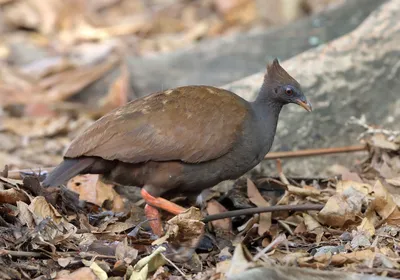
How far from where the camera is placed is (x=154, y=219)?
17.2 feet

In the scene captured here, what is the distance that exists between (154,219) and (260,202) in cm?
93

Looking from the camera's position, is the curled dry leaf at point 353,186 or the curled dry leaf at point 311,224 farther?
the curled dry leaf at point 353,186

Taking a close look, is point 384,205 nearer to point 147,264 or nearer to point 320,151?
point 320,151

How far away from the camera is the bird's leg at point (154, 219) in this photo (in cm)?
521

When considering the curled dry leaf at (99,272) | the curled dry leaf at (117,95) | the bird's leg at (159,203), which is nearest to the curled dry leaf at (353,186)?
the bird's leg at (159,203)

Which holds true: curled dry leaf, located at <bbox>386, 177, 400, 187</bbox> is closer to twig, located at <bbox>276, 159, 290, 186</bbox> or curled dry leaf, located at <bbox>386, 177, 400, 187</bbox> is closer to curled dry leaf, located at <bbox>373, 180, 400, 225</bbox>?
curled dry leaf, located at <bbox>373, 180, 400, 225</bbox>

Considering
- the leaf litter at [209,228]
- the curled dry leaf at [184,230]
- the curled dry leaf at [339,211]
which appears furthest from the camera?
the curled dry leaf at [339,211]

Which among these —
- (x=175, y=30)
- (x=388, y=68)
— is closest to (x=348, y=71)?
(x=388, y=68)

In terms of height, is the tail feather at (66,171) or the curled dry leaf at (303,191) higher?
the tail feather at (66,171)

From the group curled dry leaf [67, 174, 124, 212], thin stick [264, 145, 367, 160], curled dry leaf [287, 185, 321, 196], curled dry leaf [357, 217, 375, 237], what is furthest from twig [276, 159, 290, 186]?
curled dry leaf [67, 174, 124, 212]

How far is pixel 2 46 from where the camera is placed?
12.7 metres

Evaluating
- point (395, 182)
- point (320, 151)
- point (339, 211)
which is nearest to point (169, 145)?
point (339, 211)

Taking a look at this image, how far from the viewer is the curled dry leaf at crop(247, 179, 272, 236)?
17.5ft

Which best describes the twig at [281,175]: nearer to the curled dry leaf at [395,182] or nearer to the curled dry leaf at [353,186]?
the curled dry leaf at [353,186]
